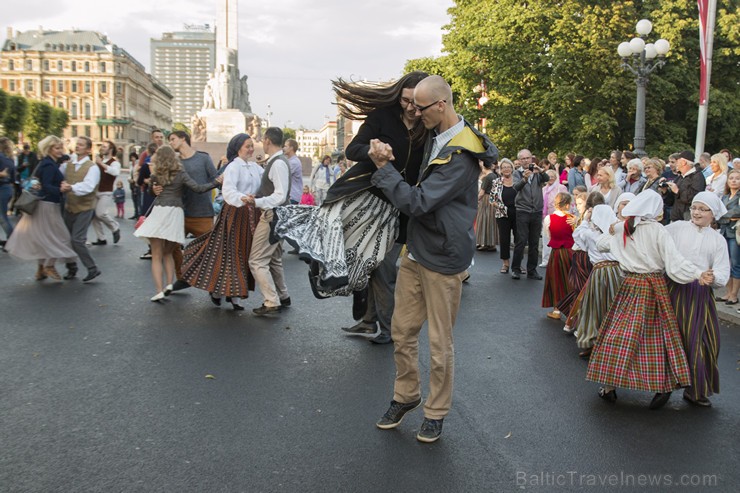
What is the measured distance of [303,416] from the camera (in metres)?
5.01

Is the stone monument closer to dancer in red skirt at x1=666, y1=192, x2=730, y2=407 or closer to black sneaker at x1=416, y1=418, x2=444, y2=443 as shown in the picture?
dancer in red skirt at x1=666, y1=192, x2=730, y2=407

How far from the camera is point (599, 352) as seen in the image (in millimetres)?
5531

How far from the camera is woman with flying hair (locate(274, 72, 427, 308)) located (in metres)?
4.94

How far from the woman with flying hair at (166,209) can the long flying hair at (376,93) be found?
421cm

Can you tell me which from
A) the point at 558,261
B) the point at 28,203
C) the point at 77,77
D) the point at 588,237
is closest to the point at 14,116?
the point at 28,203

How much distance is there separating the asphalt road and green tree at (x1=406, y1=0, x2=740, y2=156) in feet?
81.6

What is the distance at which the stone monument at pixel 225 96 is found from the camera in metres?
49.0

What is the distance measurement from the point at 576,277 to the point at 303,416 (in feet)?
14.9

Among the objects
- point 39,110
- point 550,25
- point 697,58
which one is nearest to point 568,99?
point 550,25

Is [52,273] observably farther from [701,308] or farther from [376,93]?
[701,308]

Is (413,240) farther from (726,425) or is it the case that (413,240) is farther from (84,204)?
(84,204)

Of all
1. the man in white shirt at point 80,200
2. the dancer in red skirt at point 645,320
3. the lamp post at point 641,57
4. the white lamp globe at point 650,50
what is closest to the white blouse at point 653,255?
the dancer in red skirt at point 645,320

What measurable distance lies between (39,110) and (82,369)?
84.0 metres

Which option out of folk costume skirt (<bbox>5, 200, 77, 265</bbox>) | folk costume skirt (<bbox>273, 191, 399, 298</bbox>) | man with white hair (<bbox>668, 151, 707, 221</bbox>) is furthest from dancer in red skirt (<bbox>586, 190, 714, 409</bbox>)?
folk costume skirt (<bbox>5, 200, 77, 265</bbox>)
